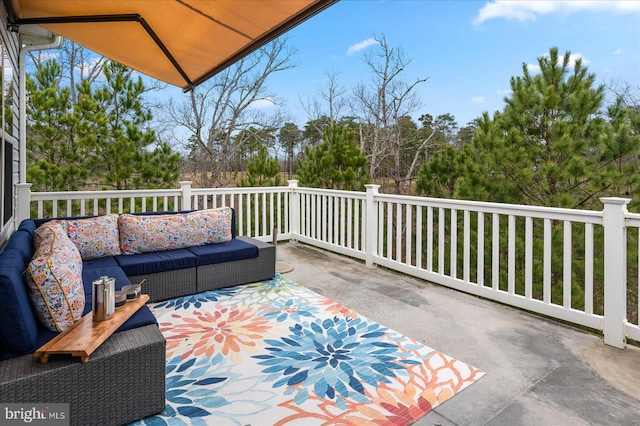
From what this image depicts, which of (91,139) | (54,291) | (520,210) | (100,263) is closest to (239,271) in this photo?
(100,263)

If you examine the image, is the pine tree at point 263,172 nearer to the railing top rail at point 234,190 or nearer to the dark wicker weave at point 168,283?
the railing top rail at point 234,190

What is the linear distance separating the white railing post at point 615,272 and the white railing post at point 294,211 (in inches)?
171

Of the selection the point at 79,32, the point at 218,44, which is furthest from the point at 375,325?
the point at 79,32

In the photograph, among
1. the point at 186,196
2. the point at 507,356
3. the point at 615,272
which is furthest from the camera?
the point at 186,196

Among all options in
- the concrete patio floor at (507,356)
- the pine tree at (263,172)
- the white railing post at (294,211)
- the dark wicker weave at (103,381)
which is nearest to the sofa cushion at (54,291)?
the dark wicker weave at (103,381)

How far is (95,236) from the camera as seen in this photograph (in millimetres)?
3527

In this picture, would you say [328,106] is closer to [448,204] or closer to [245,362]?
[448,204]

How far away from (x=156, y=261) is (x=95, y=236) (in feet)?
2.14

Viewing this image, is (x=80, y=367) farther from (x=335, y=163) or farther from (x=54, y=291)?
(x=335, y=163)

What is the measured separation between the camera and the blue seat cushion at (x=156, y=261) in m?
3.33

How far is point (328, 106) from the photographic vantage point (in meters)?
15.0

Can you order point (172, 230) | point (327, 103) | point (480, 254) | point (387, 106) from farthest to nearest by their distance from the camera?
point (327, 103) < point (387, 106) < point (172, 230) < point (480, 254)

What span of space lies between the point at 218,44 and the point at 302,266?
2.78 m

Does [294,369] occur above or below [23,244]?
below
